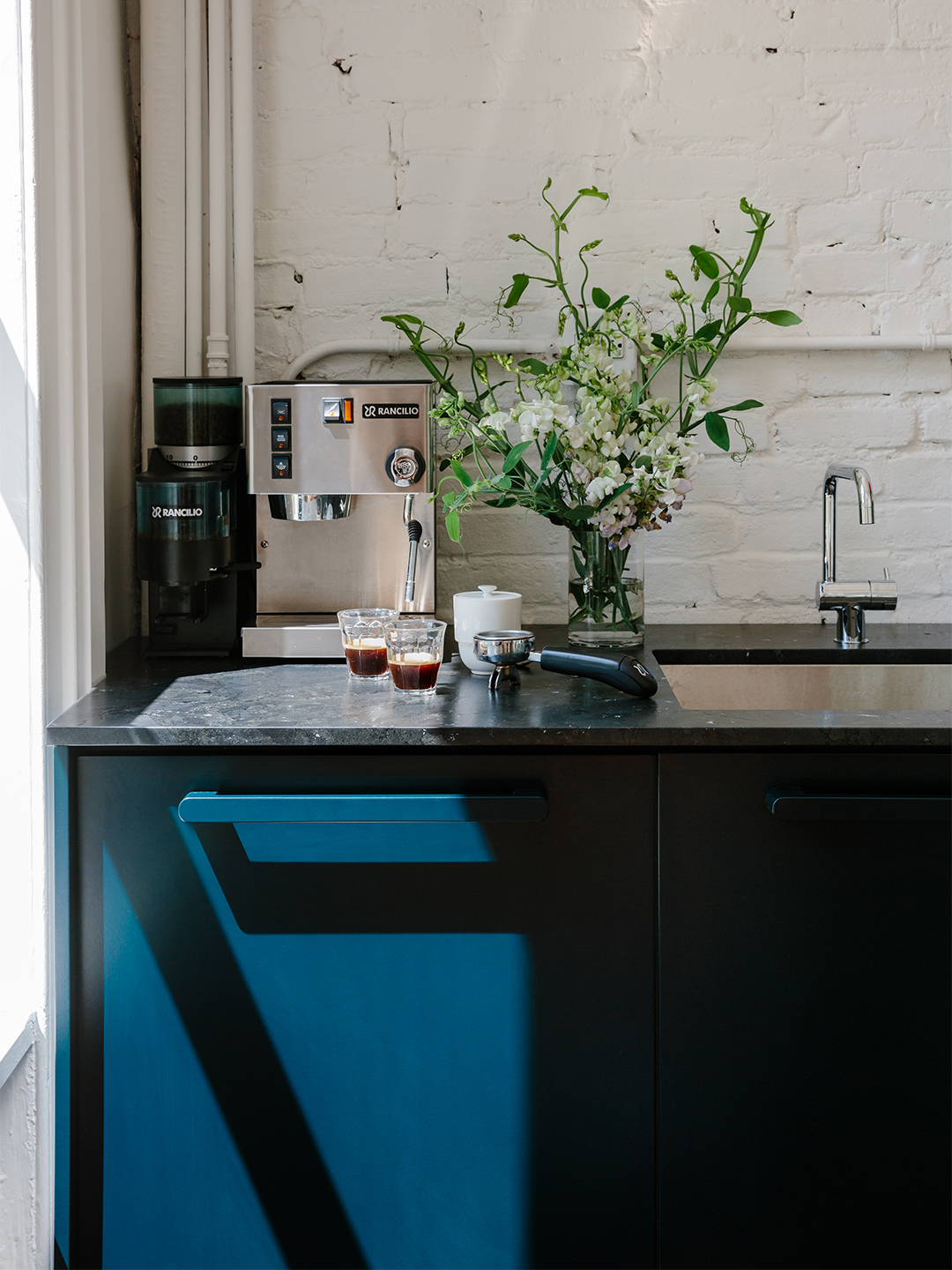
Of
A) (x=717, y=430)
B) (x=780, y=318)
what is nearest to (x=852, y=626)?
(x=717, y=430)

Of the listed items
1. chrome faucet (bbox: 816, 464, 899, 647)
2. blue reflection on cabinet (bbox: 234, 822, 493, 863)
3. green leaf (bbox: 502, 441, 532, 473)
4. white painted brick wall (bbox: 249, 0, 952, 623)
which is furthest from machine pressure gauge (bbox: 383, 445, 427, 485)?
chrome faucet (bbox: 816, 464, 899, 647)

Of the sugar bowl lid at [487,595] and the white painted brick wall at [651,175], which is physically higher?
the white painted brick wall at [651,175]

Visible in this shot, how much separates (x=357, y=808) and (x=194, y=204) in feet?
3.94

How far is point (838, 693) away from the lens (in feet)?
6.02

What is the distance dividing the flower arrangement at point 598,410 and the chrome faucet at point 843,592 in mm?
211

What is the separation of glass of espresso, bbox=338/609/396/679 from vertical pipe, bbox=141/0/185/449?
613 mm

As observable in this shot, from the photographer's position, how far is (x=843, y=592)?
1.80 metres

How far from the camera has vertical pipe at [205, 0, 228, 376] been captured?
188cm

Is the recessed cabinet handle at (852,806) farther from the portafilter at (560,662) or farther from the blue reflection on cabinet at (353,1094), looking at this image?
the blue reflection on cabinet at (353,1094)

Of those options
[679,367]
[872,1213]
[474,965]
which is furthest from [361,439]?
[872,1213]

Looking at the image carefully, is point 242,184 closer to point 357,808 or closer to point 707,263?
point 707,263

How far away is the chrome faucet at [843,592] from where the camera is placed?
1.79 meters

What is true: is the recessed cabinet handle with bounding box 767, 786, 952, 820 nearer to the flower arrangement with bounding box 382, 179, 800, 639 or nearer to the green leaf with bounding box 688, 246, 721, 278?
the flower arrangement with bounding box 382, 179, 800, 639

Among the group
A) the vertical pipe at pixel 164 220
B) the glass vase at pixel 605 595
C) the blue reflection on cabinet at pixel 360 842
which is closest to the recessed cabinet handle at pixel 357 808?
the blue reflection on cabinet at pixel 360 842
